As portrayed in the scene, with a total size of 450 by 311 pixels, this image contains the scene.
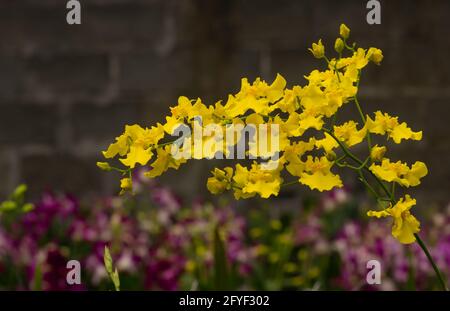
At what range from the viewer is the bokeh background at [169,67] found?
339 cm

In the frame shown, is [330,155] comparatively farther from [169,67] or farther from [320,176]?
[169,67]

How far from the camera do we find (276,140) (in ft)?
3.43

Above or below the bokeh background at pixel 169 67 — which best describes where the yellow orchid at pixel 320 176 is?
below

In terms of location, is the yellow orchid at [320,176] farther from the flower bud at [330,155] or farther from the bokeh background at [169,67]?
the bokeh background at [169,67]

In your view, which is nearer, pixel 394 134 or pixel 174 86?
pixel 394 134

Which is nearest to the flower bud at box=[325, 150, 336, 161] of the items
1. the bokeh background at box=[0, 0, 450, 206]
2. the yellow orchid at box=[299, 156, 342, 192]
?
the yellow orchid at box=[299, 156, 342, 192]

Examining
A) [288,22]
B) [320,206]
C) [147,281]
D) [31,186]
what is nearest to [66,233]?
[147,281]

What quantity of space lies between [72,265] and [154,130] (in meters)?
1.10

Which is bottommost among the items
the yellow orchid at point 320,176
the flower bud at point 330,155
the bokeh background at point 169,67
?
the yellow orchid at point 320,176

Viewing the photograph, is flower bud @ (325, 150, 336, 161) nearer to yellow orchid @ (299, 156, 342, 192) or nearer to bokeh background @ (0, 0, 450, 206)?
Answer: yellow orchid @ (299, 156, 342, 192)

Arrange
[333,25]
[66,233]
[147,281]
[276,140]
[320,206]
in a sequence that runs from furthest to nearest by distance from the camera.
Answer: [333,25]
[320,206]
[66,233]
[147,281]
[276,140]

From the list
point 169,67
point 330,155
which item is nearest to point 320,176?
point 330,155

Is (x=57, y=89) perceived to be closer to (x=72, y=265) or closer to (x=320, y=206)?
(x=320, y=206)

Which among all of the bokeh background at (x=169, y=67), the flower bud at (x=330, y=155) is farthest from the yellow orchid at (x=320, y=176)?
the bokeh background at (x=169, y=67)
